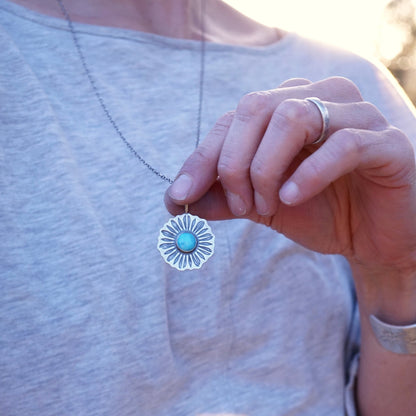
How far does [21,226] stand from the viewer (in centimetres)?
121

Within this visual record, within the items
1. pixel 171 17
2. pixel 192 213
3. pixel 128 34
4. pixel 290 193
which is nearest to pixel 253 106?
pixel 290 193

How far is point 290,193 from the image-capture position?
3.36 ft

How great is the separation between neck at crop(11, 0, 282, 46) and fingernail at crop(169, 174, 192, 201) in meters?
0.75

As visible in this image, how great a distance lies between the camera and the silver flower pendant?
122 centimetres

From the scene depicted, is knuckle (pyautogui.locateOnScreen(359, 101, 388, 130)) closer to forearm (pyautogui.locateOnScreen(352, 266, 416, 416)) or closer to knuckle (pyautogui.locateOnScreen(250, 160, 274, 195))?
knuckle (pyautogui.locateOnScreen(250, 160, 274, 195))

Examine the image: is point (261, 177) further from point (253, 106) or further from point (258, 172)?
point (253, 106)

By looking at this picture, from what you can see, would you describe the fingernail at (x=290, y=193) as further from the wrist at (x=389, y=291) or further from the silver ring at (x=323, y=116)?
the wrist at (x=389, y=291)

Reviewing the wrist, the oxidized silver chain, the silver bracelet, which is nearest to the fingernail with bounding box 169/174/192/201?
the oxidized silver chain

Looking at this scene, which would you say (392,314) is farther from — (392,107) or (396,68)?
(396,68)

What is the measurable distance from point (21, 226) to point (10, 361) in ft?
1.00

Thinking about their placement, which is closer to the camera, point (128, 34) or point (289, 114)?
point (289, 114)

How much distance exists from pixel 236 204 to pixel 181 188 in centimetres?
13

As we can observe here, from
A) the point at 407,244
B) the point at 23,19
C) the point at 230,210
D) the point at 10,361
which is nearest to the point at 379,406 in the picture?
the point at 407,244

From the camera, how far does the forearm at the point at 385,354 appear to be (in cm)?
142
